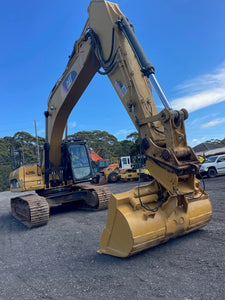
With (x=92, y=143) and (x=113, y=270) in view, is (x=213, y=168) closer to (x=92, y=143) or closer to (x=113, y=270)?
(x=113, y=270)

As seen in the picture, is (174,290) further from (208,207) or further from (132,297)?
(208,207)

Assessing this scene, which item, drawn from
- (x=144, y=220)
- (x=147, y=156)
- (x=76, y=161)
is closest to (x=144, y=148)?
(x=147, y=156)

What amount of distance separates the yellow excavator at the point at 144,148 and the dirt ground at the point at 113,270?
23 cm

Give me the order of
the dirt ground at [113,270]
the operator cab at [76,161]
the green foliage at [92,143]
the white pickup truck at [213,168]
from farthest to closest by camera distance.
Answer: the green foliage at [92,143]
the white pickup truck at [213,168]
the operator cab at [76,161]
the dirt ground at [113,270]

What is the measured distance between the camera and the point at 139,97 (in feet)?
13.9

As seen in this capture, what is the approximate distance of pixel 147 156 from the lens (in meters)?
4.00

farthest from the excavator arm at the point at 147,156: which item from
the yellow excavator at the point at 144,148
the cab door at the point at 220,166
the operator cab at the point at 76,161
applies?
the cab door at the point at 220,166

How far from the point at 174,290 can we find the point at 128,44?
400 cm

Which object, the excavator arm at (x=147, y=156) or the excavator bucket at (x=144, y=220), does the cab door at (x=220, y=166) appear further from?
the excavator bucket at (x=144, y=220)

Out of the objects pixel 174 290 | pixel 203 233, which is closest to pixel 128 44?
pixel 203 233

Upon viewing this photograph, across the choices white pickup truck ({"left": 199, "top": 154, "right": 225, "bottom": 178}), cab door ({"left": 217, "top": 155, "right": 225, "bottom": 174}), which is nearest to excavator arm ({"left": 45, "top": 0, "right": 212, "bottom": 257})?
white pickup truck ({"left": 199, "top": 154, "right": 225, "bottom": 178})

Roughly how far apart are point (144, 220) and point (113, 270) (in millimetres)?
788

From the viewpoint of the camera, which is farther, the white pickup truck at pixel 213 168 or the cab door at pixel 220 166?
the cab door at pixel 220 166

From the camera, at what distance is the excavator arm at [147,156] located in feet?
11.7
